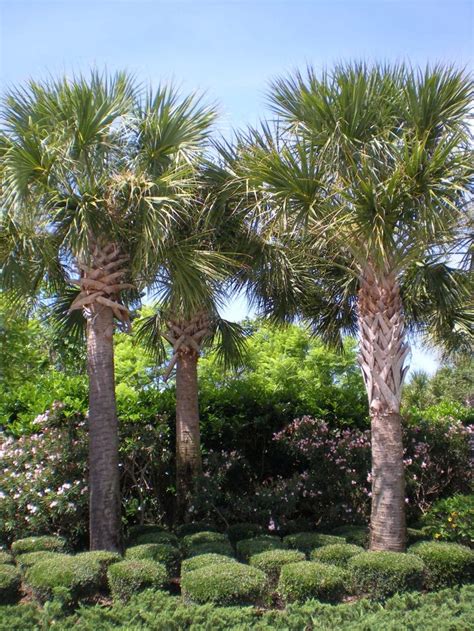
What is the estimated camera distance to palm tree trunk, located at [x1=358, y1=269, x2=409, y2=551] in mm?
7121

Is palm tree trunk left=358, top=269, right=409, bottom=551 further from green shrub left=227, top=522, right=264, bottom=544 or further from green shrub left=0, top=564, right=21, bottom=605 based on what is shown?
green shrub left=0, top=564, right=21, bottom=605

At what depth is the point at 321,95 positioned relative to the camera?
7301 millimetres

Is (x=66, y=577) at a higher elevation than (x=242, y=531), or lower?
lower

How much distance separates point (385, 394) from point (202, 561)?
266 centimetres

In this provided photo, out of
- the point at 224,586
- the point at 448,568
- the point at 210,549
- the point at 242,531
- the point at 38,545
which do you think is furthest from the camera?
the point at 242,531

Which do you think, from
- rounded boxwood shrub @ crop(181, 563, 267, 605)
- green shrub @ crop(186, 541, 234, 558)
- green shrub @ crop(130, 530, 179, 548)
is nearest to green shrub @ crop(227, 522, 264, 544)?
green shrub @ crop(130, 530, 179, 548)

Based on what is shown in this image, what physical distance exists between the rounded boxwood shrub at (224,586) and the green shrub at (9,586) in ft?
5.21

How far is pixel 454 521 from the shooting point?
784 cm

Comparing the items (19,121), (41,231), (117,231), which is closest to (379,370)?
(117,231)

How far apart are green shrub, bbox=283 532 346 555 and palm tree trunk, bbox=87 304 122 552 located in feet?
6.52

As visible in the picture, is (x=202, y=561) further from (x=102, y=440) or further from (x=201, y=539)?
(x=102, y=440)

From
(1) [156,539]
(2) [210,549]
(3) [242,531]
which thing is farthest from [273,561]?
(3) [242,531]

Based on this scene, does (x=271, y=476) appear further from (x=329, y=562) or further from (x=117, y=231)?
(x=117, y=231)

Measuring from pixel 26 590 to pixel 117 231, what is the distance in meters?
4.02
